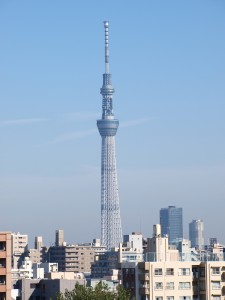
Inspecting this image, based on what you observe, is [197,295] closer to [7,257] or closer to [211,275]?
[211,275]

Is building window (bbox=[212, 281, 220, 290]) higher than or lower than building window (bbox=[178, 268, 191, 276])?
lower

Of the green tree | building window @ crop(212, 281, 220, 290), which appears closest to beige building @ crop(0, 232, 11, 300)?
the green tree

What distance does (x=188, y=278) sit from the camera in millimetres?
72312

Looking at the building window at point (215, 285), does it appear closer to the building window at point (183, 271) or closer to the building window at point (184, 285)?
the building window at point (184, 285)

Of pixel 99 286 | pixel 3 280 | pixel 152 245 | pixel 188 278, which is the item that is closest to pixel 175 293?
pixel 188 278

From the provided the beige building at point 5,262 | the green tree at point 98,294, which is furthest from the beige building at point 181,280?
the beige building at point 5,262

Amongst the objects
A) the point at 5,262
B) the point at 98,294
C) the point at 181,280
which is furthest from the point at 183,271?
the point at 5,262

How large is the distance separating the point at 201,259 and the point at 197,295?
315cm

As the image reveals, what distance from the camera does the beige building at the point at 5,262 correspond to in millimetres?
59812

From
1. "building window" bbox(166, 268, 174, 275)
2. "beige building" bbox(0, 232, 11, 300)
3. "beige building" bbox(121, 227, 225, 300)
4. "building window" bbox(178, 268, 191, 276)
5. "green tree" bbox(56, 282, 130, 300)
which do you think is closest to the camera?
"beige building" bbox(0, 232, 11, 300)

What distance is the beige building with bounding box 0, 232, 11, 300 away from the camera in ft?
196

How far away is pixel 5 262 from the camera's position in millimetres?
60062

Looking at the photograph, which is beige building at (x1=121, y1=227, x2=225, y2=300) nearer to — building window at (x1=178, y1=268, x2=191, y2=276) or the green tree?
building window at (x1=178, y1=268, x2=191, y2=276)

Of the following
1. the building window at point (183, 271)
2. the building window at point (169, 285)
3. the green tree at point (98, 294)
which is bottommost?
the green tree at point (98, 294)
